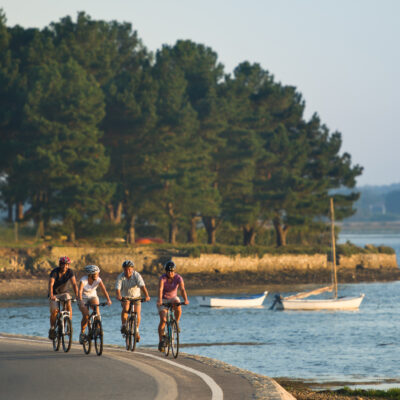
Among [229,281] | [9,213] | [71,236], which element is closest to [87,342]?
[71,236]

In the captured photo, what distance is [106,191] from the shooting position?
70438 millimetres

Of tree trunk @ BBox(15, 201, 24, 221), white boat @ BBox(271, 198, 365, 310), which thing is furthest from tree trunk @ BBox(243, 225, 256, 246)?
white boat @ BBox(271, 198, 365, 310)

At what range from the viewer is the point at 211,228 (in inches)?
3366

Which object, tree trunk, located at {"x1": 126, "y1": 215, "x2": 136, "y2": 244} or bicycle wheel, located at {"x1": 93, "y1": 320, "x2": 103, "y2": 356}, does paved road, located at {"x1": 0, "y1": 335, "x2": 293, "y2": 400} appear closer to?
bicycle wheel, located at {"x1": 93, "y1": 320, "x2": 103, "y2": 356}

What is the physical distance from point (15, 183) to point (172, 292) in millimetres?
54928

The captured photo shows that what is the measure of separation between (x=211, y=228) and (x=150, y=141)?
12.5 m

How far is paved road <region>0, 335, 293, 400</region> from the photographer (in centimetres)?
1316

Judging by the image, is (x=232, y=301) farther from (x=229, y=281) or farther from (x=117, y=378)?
(x=117, y=378)

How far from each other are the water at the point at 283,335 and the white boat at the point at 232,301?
0.68 m

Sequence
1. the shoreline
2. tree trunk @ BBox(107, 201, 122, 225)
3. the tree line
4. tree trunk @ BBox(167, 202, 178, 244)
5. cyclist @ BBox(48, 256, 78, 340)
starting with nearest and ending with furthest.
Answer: cyclist @ BBox(48, 256, 78, 340), the shoreline, the tree line, tree trunk @ BBox(167, 202, 178, 244), tree trunk @ BBox(107, 201, 122, 225)

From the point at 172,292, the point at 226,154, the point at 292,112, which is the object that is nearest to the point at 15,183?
the point at 226,154

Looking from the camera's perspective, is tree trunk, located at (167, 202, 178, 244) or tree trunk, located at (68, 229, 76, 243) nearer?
tree trunk, located at (68, 229, 76, 243)

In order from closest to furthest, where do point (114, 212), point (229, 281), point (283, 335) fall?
1. point (283, 335)
2. point (229, 281)
3. point (114, 212)

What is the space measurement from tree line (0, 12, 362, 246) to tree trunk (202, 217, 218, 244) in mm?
119
